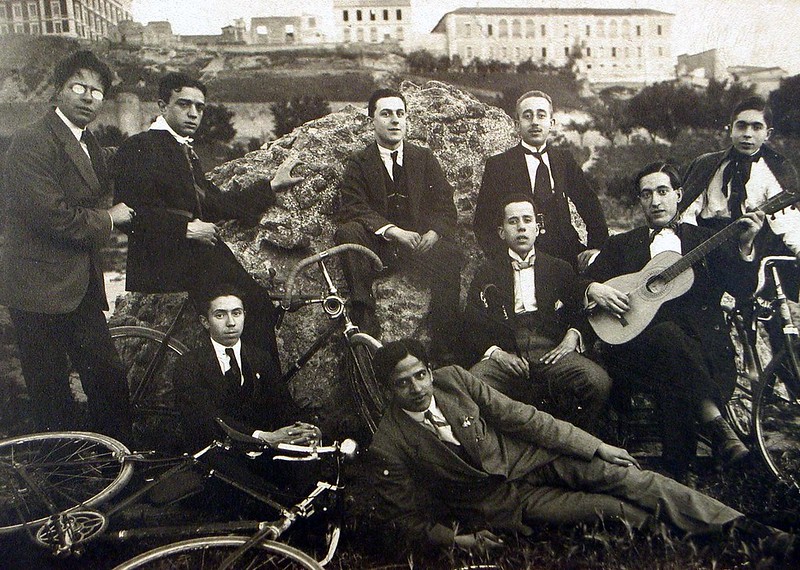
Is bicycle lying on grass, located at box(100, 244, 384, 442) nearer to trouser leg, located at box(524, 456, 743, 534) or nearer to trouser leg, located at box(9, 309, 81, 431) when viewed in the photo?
trouser leg, located at box(9, 309, 81, 431)

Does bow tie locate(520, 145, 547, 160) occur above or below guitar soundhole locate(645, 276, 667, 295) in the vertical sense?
above

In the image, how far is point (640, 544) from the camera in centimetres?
421

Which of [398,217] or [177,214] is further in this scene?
[398,217]

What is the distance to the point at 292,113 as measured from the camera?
15.4 ft

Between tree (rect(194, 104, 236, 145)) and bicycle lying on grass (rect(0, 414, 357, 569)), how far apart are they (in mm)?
1936

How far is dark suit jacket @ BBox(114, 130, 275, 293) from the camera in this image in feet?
14.4

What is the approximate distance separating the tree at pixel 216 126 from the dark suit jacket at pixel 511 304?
6.66 feet

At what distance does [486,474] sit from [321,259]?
182 centimetres

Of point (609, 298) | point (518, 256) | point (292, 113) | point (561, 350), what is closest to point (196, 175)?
point (292, 113)

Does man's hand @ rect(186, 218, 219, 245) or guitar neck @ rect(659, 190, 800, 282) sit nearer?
man's hand @ rect(186, 218, 219, 245)

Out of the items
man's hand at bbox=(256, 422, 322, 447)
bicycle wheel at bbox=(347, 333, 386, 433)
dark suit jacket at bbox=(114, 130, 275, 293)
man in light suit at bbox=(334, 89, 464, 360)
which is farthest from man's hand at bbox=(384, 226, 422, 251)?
man's hand at bbox=(256, 422, 322, 447)

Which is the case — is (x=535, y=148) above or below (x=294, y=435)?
above

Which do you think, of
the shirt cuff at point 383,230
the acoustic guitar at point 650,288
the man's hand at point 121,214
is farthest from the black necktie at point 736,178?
the man's hand at point 121,214

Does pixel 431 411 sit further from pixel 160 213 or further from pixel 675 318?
pixel 160 213
